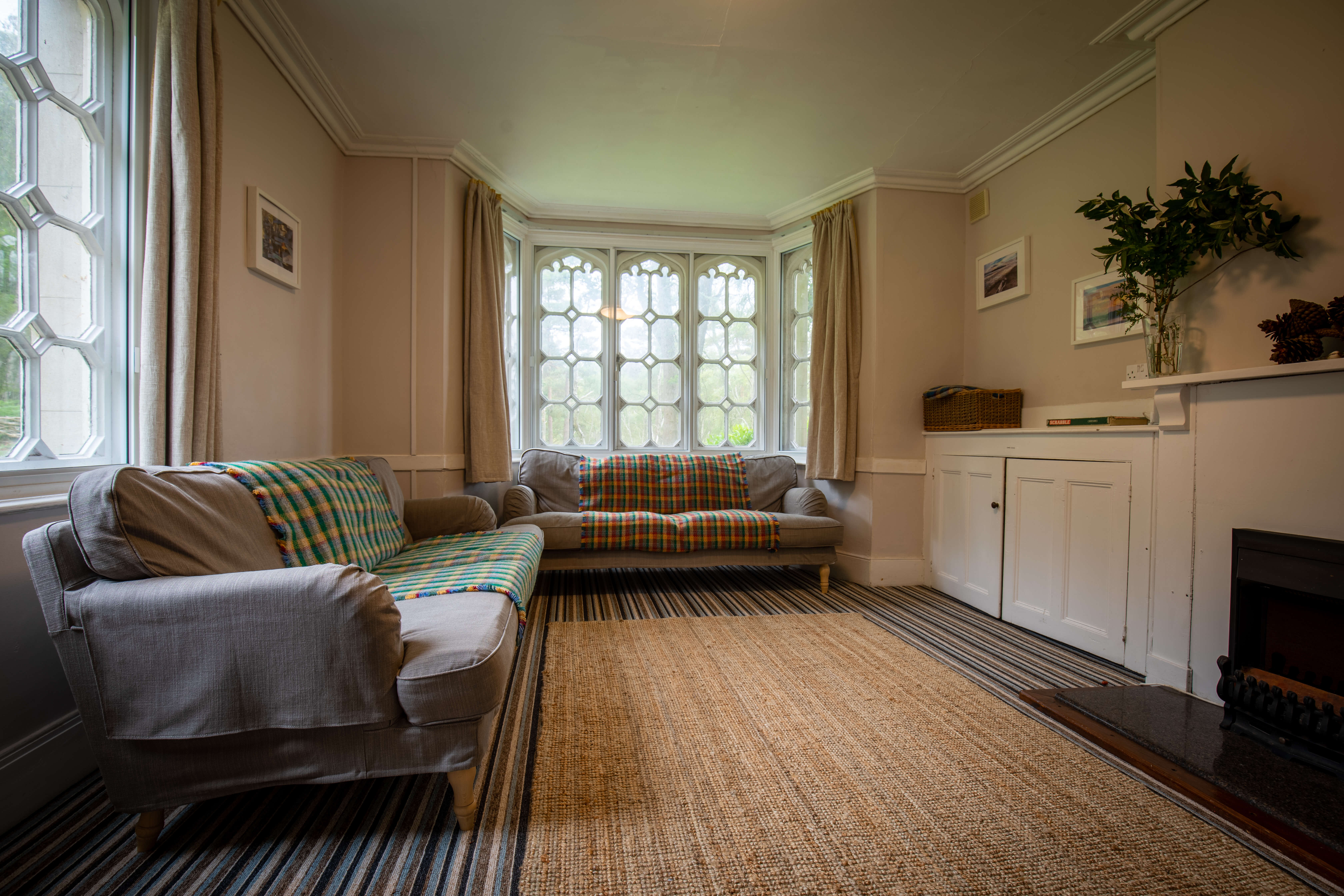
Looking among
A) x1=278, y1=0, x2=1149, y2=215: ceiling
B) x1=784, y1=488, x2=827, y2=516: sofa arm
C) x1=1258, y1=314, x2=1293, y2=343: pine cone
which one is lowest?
x1=784, y1=488, x2=827, y2=516: sofa arm

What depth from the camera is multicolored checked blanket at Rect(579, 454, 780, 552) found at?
131 inches

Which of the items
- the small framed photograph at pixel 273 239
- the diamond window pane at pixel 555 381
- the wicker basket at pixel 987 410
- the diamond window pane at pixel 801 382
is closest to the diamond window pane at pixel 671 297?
the diamond window pane at pixel 555 381

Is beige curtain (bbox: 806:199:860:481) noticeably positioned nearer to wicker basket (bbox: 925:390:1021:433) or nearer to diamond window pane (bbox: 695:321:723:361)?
wicker basket (bbox: 925:390:1021:433)

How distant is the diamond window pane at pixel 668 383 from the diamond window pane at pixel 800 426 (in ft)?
2.96

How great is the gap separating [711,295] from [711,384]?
27.6 inches

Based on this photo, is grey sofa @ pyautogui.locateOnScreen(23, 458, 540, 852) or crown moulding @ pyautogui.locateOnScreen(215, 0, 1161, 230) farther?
crown moulding @ pyautogui.locateOnScreen(215, 0, 1161, 230)

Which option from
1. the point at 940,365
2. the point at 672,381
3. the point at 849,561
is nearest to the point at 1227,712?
the point at 849,561

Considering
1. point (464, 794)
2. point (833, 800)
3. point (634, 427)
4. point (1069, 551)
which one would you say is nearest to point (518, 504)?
point (634, 427)

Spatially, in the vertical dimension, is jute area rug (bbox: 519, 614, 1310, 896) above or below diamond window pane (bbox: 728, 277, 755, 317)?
below

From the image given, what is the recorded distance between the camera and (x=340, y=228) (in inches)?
125

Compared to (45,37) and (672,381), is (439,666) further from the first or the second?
(672,381)

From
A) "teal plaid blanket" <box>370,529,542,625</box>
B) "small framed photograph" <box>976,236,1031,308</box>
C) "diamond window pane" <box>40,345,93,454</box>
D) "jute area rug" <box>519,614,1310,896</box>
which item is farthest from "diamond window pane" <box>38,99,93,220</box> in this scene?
"small framed photograph" <box>976,236,1031,308</box>

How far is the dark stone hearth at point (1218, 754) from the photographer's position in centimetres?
132

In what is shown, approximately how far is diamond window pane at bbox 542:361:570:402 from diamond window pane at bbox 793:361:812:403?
1.72 metres
